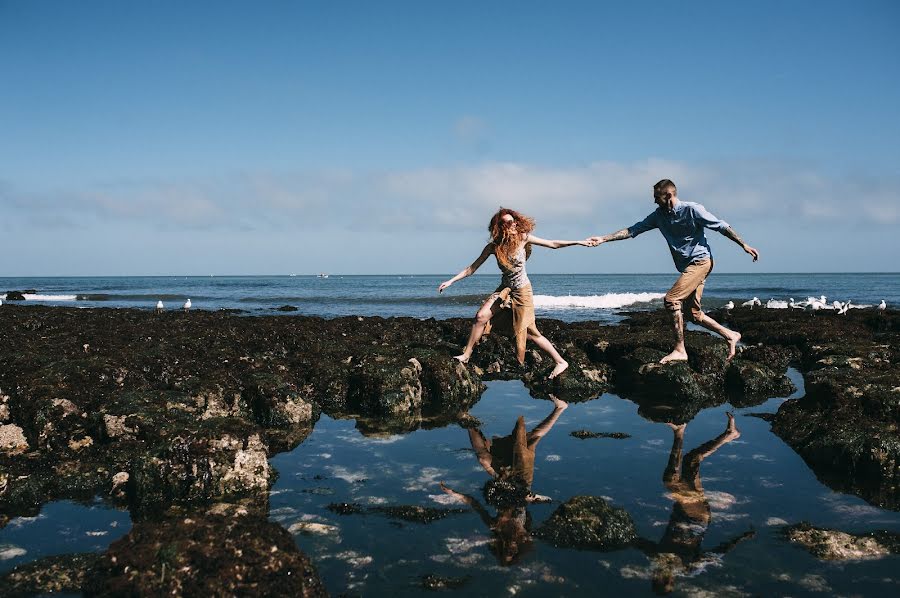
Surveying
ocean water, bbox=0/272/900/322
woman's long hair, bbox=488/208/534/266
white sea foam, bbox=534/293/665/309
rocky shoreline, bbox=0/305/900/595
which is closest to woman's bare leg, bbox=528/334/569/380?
rocky shoreline, bbox=0/305/900/595

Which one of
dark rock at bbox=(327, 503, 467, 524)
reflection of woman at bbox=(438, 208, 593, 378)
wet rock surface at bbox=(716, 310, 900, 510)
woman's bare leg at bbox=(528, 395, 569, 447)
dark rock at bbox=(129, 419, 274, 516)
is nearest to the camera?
dark rock at bbox=(327, 503, 467, 524)

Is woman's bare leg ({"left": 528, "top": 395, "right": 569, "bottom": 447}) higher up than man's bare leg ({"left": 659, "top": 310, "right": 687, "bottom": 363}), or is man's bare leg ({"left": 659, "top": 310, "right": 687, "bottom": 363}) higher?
man's bare leg ({"left": 659, "top": 310, "right": 687, "bottom": 363})

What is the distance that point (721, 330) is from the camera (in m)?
9.52

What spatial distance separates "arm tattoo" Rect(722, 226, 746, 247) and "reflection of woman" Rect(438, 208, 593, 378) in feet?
6.48

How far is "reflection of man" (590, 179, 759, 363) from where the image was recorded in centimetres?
873

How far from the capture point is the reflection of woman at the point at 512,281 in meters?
8.92

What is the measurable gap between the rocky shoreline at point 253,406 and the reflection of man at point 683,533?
125cm

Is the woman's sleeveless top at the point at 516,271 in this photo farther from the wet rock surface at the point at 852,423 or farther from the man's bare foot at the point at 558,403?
the wet rock surface at the point at 852,423

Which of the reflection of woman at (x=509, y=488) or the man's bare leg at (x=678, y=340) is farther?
the man's bare leg at (x=678, y=340)

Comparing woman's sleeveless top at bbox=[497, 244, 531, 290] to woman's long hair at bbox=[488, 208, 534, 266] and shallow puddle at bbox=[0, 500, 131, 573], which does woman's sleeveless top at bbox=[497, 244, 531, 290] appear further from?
shallow puddle at bbox=[0, 500, 131, 573]

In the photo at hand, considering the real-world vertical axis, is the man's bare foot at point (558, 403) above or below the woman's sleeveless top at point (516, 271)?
below

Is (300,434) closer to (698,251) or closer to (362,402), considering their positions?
(362,402)

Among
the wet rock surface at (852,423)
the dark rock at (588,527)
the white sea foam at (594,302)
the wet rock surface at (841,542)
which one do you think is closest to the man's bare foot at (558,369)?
the wet rock surface at (852,423)

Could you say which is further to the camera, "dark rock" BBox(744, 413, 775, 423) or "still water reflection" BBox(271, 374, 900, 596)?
"dark rock" BBox(744, 413, 775, 423)
